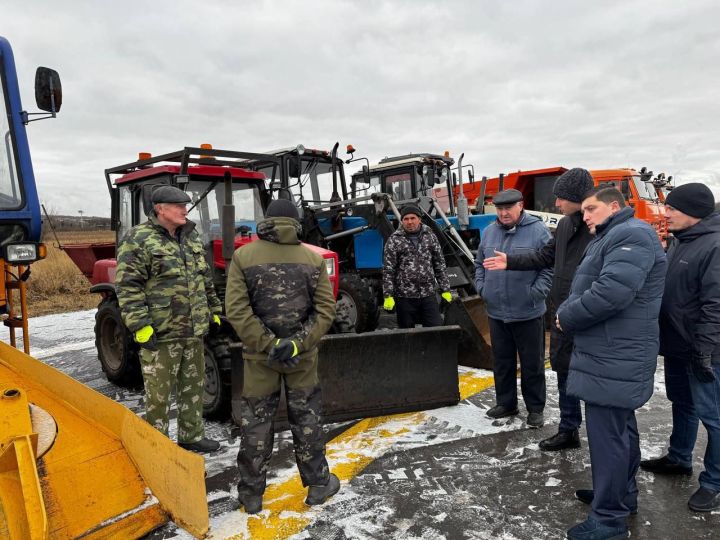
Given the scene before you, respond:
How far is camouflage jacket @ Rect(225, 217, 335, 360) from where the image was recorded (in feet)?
8.69

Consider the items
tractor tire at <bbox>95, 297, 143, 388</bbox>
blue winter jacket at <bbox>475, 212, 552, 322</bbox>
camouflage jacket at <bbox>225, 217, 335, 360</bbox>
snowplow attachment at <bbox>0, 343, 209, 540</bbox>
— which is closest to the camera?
snowplow attachment at <bbox>0, 343, 209, 540</bbox>

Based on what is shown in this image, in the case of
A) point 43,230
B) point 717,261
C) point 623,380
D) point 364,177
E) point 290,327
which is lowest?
point 623,380

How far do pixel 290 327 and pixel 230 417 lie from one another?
1.73 metres

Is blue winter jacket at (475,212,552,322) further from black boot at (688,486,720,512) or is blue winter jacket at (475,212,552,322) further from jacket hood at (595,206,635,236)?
black boot at (688,486,720,512)

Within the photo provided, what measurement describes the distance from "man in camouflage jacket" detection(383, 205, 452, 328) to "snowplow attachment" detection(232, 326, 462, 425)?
2.35 feet

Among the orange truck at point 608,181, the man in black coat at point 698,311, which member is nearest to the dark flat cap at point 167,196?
the man in black coat at point 698,311

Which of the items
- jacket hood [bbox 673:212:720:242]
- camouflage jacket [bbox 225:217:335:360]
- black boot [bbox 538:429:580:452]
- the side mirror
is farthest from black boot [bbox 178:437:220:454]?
jacket hood [bbox 673:212:720:242]

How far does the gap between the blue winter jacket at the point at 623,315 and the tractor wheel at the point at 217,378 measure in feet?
8.45

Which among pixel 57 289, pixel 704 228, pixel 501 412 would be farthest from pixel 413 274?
pixel 57 289

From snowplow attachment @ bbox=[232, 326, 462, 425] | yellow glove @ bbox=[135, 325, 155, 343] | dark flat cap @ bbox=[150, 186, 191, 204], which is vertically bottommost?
snowplow attachment @ bbox=[232, 326, 462, 425]

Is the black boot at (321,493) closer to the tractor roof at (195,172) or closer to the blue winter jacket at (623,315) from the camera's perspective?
the blue winter jacket at (623,315)

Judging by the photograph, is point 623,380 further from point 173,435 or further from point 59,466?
point 173,435

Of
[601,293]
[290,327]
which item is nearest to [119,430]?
[290,327]

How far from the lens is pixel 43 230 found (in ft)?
11.6
